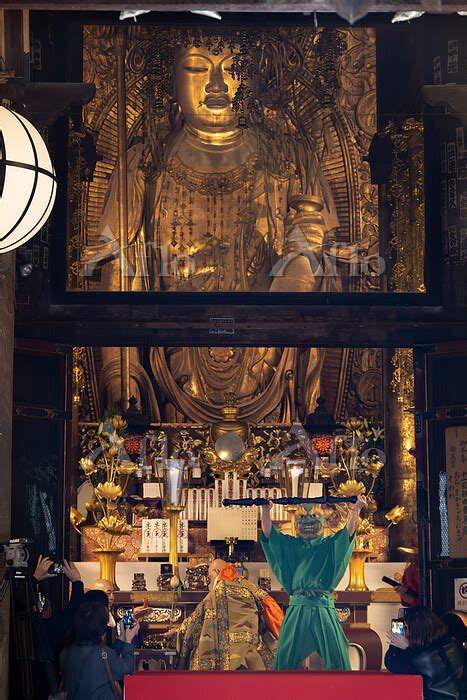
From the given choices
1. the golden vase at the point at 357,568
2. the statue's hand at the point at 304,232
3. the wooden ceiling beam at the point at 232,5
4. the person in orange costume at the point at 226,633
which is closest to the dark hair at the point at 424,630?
the person in orange costume at the point at 226,633

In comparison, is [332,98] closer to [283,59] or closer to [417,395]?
[283,59]

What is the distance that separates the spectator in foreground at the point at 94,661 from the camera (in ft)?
20.8

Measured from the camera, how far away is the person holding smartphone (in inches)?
241

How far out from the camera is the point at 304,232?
9383 millimetres

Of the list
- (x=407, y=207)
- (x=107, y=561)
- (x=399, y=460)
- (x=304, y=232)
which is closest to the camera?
(x=407, y=207)

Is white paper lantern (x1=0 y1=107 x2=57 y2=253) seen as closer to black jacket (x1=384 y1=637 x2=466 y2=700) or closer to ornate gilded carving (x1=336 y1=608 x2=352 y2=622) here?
black jacket (x1=384 y1=637 x2=466 y2=700)

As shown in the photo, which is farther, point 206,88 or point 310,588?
point 206,88

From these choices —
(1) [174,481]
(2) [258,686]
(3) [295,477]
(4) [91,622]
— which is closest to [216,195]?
(1) [174,481]

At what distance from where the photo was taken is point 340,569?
320 inches

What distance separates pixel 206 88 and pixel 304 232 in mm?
1264

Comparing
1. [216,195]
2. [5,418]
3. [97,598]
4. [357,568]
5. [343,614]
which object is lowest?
[343,614]

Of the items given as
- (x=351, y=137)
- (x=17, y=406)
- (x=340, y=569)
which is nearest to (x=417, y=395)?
(x=340, y=569)

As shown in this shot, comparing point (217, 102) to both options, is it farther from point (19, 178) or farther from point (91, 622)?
point (91, 622)

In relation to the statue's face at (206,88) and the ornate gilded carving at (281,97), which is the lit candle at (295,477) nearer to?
the ornate gilded carving at (281,97)
